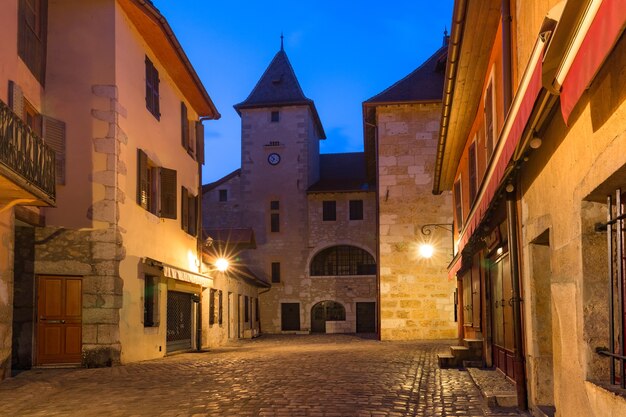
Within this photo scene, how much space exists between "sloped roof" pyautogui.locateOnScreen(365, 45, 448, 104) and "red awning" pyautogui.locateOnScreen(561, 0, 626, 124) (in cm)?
2196

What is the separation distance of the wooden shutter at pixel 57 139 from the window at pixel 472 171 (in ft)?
25.9

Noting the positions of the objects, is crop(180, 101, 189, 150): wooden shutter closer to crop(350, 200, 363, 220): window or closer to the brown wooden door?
the brown wooden door

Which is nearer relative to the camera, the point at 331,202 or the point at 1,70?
the point at 1,70

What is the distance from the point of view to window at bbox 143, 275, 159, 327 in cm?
1616

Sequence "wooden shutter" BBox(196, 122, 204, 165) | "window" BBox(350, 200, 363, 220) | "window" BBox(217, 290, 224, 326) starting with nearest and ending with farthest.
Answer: "wooden shutter" BBox(196, 122, 204, 165) < "window" BBox(217, 290, 224, 326) < "window" BBox(350, 200, 363, 220)

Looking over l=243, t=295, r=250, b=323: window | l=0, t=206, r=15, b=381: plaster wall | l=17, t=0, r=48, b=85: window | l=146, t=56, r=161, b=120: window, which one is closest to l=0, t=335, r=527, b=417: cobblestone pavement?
l=0, t=206, r=15, b=381: plaster wall

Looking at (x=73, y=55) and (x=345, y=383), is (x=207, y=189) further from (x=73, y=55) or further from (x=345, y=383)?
(x=345, y=383)

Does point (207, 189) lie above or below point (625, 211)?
above

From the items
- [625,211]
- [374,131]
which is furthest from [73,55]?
[374,131]

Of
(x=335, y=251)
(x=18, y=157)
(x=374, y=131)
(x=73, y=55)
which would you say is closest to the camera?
(x=18, y=157)

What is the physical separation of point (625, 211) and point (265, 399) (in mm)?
5504

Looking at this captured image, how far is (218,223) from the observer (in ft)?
132

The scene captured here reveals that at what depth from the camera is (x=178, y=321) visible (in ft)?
61.7

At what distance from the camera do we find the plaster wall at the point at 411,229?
Answer: 24.8 meters
